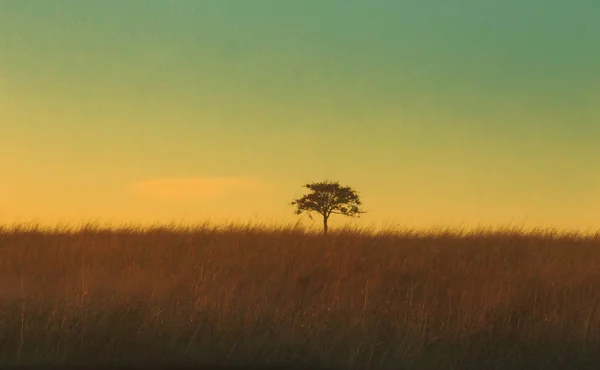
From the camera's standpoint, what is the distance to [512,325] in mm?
7895

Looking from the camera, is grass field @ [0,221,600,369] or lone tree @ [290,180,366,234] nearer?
grass field @ [0,221,600,369]

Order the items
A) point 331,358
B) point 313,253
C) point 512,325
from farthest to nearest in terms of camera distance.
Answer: point 313,253
point 512,325
point 331,358

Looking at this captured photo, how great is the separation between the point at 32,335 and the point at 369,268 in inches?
216

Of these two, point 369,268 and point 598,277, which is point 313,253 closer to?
point 369,268

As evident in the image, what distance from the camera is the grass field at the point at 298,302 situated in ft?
22.1

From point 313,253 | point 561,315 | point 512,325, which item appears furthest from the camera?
point 313,253

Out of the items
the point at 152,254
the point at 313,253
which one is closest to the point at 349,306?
the point at 313,253

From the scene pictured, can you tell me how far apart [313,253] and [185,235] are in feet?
10.7

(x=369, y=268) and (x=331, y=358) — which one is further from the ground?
(x=369, y=268)

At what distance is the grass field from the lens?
6723 mm

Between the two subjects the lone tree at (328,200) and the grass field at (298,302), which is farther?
the lone tree at (328,200)

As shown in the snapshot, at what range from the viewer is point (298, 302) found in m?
8.83

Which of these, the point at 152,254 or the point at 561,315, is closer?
the point at 561,315

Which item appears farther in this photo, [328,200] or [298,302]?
[328,200]
